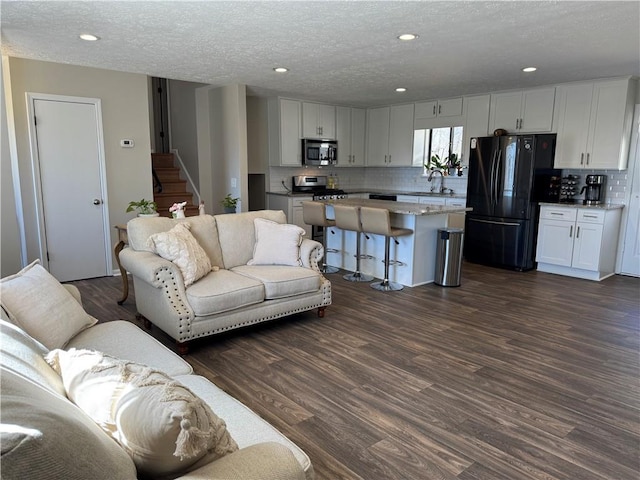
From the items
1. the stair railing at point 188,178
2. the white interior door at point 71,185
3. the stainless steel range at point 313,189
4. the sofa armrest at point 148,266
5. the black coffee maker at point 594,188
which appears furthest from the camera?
the stainless steel range at point 313,189

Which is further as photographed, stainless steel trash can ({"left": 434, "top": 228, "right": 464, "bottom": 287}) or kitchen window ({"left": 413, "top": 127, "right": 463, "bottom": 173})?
kitchen window ({"left": 413, "top": 127, "right": 463, "bottom": 173})

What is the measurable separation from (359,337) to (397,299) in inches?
44.8

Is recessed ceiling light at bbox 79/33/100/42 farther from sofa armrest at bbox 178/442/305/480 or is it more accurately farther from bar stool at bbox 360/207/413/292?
sofa armrest at bbox 178/442/305/480

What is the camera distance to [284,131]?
7172 mm

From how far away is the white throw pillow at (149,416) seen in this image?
0.97 m

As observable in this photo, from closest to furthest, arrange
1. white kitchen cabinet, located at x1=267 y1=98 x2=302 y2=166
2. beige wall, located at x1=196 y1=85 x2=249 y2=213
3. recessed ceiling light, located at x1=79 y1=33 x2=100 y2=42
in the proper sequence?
recessed ceiling light, located at x1=79 y1=33 x2=100 y2=42 → beige wall, located at x1=196 y1=85 x2=249 y2=213 → white kitchen cabinet, located at x1=267 y1=98 x2=302 y2=166

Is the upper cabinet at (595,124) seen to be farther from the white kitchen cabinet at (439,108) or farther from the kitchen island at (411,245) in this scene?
the kitchen island at (411,245)

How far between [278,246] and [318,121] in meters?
4.22

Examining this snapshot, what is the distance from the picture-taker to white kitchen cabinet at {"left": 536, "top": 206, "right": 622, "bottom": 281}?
532 centimetres

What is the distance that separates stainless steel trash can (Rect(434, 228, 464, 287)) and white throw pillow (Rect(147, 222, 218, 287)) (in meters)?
2.80

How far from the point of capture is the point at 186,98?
7.39 m

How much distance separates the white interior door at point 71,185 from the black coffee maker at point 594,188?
609cm

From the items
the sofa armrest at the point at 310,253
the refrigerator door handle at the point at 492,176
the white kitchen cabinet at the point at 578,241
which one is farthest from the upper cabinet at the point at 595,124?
the sofa armrest at the point at 310,253

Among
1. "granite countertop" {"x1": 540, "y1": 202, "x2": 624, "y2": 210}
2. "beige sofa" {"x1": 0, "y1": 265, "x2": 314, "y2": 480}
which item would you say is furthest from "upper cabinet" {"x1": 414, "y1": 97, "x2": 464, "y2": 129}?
"beige sofa" {"x1": 0, "y1": 265, "x2": 314, "y2": 480}
